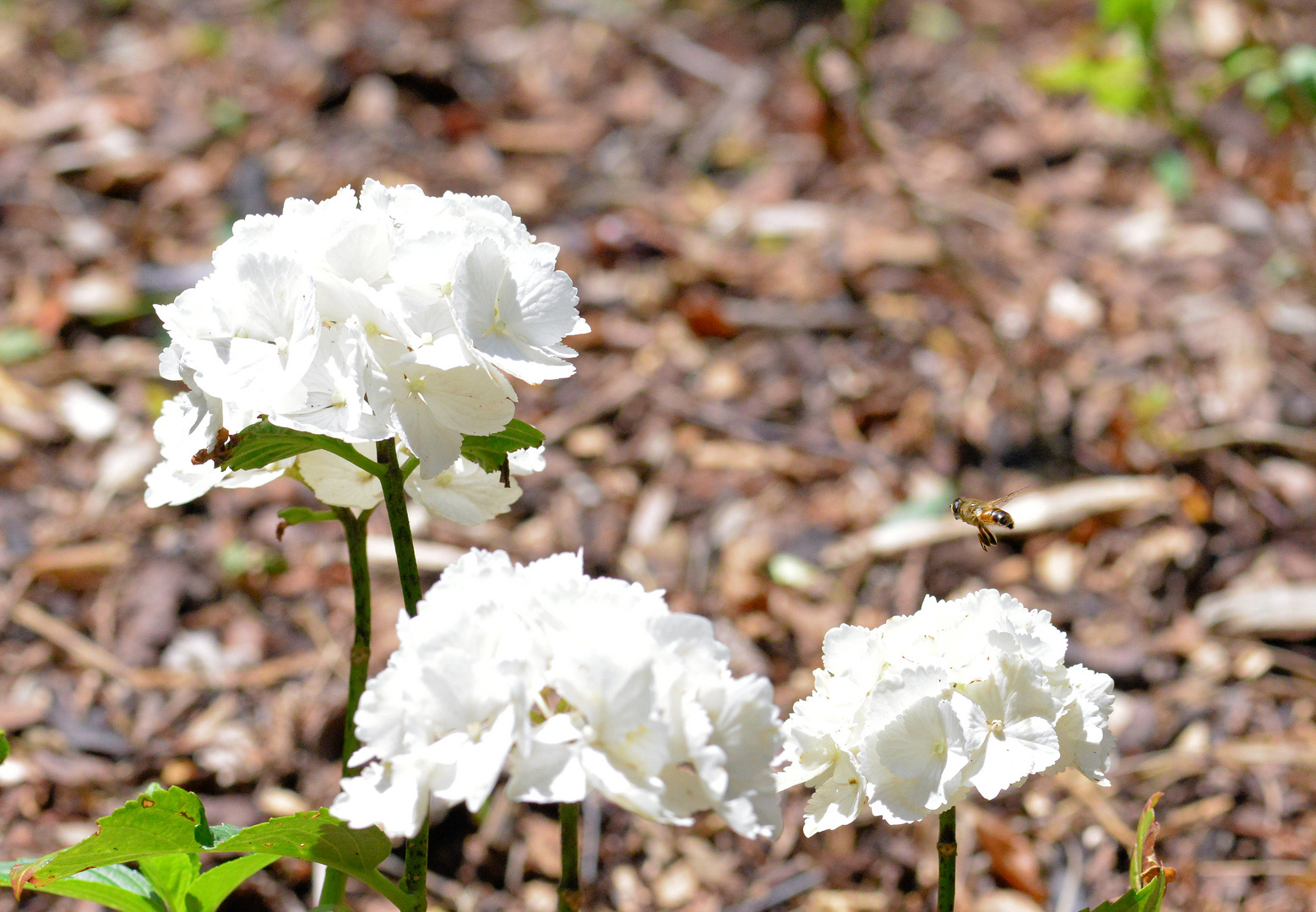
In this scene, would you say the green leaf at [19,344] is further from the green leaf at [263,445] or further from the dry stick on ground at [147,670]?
the green leaf at [263,445]

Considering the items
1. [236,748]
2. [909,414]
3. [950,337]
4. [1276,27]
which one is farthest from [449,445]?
[1276,27]

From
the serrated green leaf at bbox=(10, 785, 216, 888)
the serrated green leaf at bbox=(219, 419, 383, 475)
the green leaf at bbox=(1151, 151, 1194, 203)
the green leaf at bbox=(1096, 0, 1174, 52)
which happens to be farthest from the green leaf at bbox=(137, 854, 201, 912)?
the green leaf at bbox=(1151, 151, 1194, 203)

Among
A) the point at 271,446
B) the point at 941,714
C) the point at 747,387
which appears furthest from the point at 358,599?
the point at 747,387

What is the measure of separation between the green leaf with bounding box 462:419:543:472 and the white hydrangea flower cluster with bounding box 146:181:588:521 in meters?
0.09

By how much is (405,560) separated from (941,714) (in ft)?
2.10

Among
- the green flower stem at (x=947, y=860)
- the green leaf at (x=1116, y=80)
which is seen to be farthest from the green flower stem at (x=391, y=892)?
the green leaf at (x=1116, y=80)

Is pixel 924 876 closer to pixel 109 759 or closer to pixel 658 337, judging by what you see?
pixel 109 759

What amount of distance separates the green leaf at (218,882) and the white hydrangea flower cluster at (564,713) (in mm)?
477

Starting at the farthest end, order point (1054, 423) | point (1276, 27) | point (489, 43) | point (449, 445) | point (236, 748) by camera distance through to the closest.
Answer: point (489, 43) → point (1276, 27) → point (1054, 423) → point (236, 748) → point (449, 445)

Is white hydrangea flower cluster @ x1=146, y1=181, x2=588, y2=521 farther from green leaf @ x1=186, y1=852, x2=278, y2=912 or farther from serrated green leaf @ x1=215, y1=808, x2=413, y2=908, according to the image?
green leaf @ x1=186, y1=852, x2=278, y2=912

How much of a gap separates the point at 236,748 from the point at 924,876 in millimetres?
1515

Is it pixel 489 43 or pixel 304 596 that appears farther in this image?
pixel 489 43

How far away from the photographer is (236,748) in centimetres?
259

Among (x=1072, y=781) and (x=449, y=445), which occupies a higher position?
(x=449, y=445)
